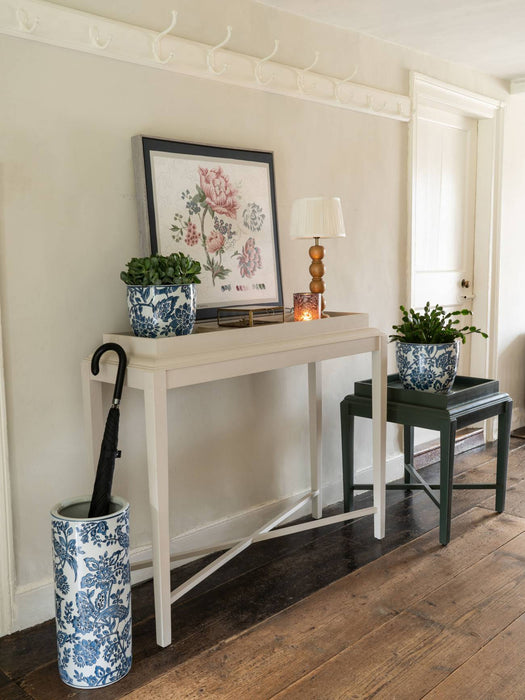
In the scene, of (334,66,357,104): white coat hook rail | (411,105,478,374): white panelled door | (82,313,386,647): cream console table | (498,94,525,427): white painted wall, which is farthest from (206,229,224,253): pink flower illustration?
(498,94,525,427): white painted wall

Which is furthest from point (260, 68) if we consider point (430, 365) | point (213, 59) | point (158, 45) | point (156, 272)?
point (430, 365)

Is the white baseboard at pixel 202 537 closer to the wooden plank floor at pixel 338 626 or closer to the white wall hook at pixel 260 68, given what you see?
the wooden plank floor at pixel 338 626

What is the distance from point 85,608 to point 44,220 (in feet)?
3.95

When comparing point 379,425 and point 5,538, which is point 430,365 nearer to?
point 379,425

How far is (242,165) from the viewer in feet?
8.96

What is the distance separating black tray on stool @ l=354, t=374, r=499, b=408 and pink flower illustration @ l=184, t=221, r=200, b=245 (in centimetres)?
103

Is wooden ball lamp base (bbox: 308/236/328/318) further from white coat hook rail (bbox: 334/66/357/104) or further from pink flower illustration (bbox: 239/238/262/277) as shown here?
white coat hook rail (bbox: 334/66/357/104)

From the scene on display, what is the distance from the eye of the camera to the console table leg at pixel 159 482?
196 cm

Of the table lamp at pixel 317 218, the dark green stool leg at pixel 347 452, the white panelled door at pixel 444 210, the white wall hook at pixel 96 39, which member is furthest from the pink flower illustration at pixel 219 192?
the white panelled door at pixel 444 210

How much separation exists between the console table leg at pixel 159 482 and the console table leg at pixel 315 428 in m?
1.13

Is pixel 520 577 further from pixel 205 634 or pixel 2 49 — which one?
pixel 2 49

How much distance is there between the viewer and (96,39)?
2227mm

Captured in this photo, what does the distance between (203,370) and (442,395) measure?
121 centimetres

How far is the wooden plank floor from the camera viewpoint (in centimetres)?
189
